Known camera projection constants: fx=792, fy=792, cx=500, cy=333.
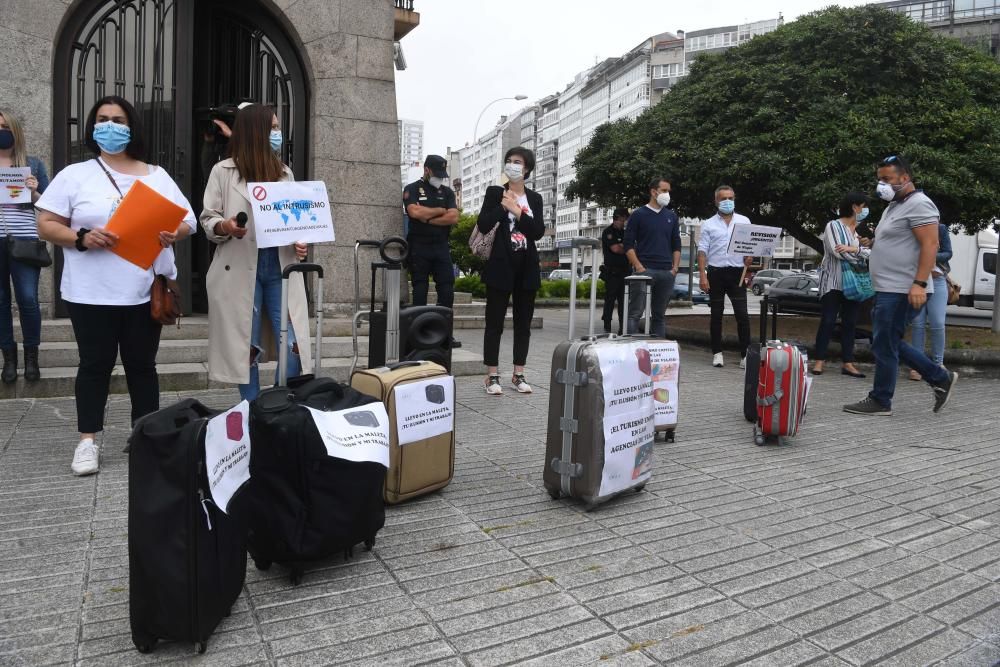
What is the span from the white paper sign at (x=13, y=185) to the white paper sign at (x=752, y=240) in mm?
6575

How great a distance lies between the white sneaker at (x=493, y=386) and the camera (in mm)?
7075

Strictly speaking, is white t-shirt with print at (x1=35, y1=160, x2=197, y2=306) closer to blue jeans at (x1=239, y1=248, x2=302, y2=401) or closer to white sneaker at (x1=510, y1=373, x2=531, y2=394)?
blue jeans at (x1=239, y1=248, x2=302, y2=401)

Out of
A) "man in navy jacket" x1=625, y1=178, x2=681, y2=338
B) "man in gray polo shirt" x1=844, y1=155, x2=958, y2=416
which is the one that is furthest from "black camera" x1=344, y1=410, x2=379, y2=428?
"man in navy jacket" x1=625, y1=178, x2=681, y2=338

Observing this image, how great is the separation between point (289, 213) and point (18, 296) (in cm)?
300

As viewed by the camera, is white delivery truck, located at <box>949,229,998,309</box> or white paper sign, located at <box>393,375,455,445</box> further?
white delivery truck, located at <box>949,229,998,309</box>

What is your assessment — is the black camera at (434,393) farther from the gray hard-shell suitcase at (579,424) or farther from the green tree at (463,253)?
the green tree at (463,253)

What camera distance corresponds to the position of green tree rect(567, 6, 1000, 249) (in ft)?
34.9

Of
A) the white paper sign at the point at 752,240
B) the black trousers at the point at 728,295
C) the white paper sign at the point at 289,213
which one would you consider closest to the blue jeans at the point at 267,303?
the white paper sign at the point at 289,213

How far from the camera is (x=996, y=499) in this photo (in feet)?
14.5

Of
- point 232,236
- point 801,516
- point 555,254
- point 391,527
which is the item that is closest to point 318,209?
point 232,236

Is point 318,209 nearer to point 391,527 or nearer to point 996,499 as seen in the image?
point 391,527

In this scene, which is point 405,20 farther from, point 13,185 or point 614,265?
point 13,185

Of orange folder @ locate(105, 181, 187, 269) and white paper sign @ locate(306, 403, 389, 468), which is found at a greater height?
orange folder @ locate(105, 181, 187, 269)

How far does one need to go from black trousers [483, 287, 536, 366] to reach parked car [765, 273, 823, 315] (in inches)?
505
